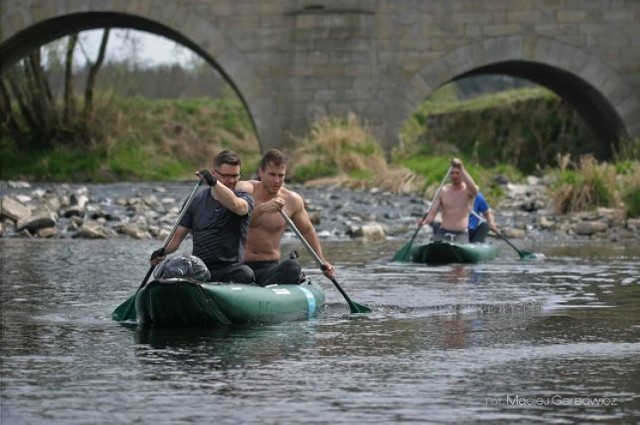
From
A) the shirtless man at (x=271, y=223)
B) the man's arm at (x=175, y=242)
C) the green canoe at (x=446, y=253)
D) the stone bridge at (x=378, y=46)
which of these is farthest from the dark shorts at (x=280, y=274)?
the stone bridge at (x=378, y=46)

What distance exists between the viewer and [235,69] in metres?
30.9

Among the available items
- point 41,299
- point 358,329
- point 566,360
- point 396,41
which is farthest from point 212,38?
point 566,360

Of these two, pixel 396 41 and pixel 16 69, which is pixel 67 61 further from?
pixel 396 41

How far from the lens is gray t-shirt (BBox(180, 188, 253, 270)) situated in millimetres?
10914

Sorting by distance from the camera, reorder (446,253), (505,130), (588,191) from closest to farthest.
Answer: (446,253) < (588,191) < (505,130)

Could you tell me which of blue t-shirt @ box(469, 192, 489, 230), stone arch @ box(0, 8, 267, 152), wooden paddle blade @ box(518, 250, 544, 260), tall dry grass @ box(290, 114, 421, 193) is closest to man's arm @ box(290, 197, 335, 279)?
blue t-shirt @ box(469, 192, 489, 230)

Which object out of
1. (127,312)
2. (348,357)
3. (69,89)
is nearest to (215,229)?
(127,312)

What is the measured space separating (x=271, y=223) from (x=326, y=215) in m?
12.2

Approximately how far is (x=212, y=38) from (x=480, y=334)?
2061cm

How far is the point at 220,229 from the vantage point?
35.8 feet

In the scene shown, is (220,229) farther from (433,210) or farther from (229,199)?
(433,210)

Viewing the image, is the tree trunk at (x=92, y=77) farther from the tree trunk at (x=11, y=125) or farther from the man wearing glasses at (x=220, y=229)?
the man wearing glasses at (x=220, y=229)

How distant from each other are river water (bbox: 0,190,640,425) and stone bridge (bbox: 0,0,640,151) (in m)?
15.8

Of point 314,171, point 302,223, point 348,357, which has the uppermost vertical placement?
point 314,171
